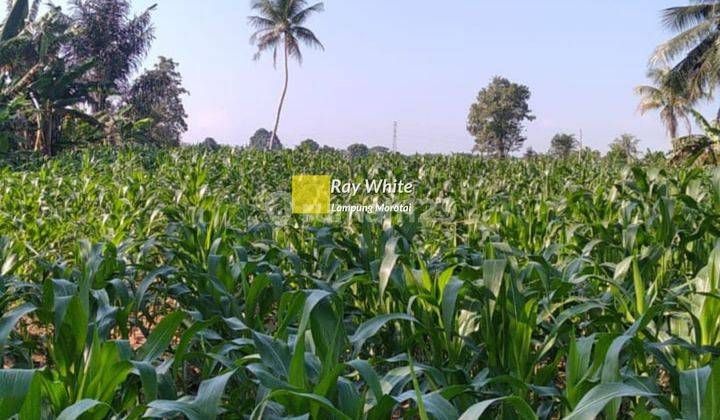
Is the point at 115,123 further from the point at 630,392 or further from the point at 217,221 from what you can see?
the point at 630,392

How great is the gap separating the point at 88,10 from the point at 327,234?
28.3 meters

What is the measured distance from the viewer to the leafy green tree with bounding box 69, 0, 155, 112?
2639 centimetres

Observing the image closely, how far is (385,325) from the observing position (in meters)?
2.15

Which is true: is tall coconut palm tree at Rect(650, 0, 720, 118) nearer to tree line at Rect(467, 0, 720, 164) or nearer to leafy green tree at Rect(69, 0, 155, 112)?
tree line at Rect(467, 0, 720, 164)

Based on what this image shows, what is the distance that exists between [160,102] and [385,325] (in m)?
37.8

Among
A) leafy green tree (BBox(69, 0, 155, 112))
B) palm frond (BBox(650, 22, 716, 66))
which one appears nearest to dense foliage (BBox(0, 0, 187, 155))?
leafy green tree (BBox(69, 0, 155, 112))

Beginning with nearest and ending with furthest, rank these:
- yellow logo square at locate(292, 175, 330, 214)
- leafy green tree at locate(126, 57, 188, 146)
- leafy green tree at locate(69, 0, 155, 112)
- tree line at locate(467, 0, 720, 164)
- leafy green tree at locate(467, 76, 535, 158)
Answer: yellow logo square at locate(292, 175, 330, 214)
tree line at locate(467, 0, 720, 164)
leafy green tree at locate(69, 0, 155, 112)
leafy green tree at locate(126, 57, 188, 146)
leafy green tree at locate(467, 76, 535, 158)

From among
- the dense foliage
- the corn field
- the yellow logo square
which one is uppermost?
the dense foliage

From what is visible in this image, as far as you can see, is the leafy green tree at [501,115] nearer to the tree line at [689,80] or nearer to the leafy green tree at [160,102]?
the tree line at [689,80]

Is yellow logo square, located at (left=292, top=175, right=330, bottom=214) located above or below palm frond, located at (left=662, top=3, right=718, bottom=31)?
below

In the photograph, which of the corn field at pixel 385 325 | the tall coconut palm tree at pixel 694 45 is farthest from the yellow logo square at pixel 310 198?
the tall coconut palm tree at pixel 694 45

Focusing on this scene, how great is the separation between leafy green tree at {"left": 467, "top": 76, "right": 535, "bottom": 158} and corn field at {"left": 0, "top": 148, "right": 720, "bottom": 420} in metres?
46.8

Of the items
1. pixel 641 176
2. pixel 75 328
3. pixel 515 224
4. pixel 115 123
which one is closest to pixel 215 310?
pixel 75 328

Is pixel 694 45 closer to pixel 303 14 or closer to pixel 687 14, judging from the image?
pixel 687 14
